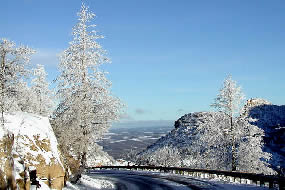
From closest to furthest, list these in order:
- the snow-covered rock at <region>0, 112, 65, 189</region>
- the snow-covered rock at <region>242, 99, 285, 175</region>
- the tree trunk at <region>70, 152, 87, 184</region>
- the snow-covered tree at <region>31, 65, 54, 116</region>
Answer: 1. the snow-covered rock at <region>0, 112, 65, 189</region>
2. the tree trunk at <region>70, 152, 87, 184</region>
3. the snow-covered tree at <region>31, 65, 54, 116</region>
4. the snow-covered rock at <region>242, 99, 285, 175</region>

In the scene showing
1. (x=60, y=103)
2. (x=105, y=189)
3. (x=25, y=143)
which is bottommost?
(x=105, y=189)

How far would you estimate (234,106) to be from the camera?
32.8 meters

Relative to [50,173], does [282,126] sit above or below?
above

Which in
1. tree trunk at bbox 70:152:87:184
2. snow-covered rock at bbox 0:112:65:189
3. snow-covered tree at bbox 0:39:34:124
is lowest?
tree trunk at bbox 70:152:87:184

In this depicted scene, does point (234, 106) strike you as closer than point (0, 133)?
No

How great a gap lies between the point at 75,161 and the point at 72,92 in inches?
201

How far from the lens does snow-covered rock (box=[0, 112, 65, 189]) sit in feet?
47.9

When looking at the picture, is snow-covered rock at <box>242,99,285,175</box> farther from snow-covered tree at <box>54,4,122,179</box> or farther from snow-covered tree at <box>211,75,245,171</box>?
snow-covered tree at <box>54,4,122,179</box>

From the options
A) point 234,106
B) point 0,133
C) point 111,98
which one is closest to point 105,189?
point 111,98

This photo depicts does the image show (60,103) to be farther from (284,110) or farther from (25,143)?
(284,110)

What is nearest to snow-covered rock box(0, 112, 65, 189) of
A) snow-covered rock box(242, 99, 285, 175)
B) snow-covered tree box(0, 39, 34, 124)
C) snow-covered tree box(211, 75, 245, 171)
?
snow-covered tree box(0, 39, 34, 124)

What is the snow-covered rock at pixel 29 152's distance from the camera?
47.9ft

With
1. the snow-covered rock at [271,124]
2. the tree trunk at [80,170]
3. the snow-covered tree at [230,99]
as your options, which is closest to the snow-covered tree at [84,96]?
the tree trunk at [80,170]

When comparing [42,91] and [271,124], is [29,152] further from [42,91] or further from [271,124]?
[271,124]
